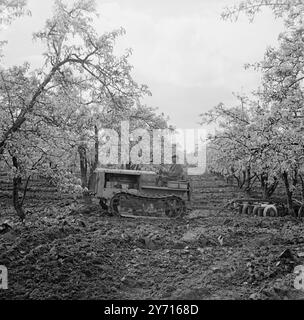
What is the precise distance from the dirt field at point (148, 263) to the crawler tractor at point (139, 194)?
10.4 ft

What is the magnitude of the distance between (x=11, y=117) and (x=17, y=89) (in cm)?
54

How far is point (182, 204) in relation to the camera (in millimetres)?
15070

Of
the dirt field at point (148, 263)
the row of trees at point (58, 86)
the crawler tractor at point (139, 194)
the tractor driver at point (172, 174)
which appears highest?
the row of trees at point (58, 86)

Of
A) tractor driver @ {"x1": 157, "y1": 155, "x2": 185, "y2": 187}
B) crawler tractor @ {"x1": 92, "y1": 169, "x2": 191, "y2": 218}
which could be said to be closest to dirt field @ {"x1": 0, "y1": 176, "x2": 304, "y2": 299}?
crawler tractor @ {"x1": 92, "y1": 169, "x2": 191, "y2": 218}

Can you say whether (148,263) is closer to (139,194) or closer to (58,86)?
(58,86)

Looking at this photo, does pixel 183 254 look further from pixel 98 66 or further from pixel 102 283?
pixel 98 66

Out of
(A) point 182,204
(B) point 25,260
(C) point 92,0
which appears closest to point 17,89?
(C) point 92,0

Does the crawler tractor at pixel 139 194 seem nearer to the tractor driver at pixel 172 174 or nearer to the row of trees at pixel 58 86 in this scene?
the tractor driver at pixel 172 174

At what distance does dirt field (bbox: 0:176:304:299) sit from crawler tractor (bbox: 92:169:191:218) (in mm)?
3173

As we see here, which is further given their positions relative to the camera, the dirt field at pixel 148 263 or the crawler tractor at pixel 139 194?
the crawler tractor at pixel 139 194

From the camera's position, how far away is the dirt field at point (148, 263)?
20.4 feet

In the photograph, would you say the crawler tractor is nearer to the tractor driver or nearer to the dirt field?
the tractor driver

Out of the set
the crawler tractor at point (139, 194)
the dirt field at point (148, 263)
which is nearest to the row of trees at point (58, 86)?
the dirt field at point (148, 263)

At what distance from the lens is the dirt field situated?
6.21 meters
